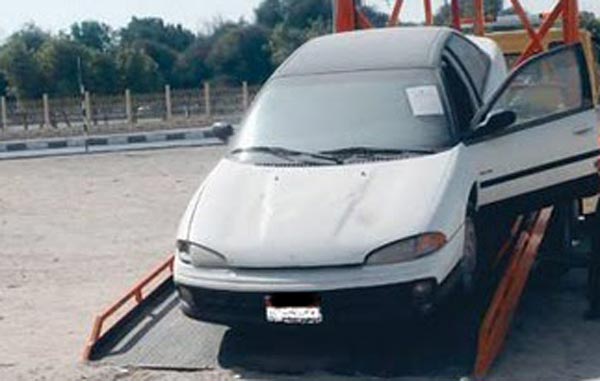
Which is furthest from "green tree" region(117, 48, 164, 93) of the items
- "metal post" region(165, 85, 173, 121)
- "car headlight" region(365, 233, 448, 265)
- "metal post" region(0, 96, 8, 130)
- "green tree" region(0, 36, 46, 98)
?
"car headlight" region(365, 233, 448, 265)

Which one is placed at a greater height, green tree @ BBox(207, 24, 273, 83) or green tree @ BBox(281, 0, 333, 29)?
green tree @ BBox(281, 0, 333, 29)

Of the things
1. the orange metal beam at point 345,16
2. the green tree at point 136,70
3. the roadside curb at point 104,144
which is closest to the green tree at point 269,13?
the green tree at point 136,70

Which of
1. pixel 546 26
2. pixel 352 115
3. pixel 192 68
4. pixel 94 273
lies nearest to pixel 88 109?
pixel 192 68

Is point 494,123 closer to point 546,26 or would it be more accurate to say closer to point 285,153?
point 285,153

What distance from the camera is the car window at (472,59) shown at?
7340 millimetres

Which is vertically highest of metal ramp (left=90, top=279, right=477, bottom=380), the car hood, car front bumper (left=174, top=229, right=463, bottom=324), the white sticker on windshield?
the white sticker on windshield

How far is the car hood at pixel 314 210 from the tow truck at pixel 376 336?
522 mm

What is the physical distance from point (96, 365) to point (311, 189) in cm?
173

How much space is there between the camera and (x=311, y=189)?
239 inches

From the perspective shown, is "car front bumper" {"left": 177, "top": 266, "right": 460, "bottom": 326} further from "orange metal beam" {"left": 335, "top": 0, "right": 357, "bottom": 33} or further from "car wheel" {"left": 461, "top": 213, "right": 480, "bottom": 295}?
"orange metal beam" {"left": 335, "top": 0, "right": 357, "bottom": 33}

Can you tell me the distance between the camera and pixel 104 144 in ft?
83.0

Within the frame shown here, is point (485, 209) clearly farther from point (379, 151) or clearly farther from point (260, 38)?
point (260, 38)

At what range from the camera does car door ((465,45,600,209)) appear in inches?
265

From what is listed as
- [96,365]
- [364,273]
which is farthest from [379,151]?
[96,365]
